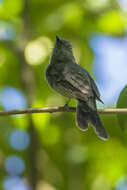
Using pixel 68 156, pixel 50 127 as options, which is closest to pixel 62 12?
pixel 50 127

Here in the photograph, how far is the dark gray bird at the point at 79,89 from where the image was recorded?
340 cm

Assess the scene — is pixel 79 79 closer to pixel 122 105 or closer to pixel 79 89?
pixel 79 89

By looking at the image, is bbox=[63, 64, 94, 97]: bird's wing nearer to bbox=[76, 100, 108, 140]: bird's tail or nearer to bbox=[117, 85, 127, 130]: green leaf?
bbox=[76, 100, 108, 140]: bird's tail

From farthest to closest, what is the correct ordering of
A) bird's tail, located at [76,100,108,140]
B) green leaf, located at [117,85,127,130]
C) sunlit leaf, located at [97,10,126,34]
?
sunlit leaf, located at [97,10,126,34] → bird's tail, located at [76,100,108,140] → green leaf, located at [117,85,127,130]

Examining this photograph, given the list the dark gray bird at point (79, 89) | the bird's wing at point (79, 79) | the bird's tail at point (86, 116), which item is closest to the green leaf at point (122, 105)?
the dark gray bird at point (79, 89)

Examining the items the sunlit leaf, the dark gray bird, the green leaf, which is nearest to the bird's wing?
the dark gray bird

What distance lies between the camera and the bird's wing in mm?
3457

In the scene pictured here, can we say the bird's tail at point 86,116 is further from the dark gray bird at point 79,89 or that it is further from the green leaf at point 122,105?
the green leaf at point 122,105

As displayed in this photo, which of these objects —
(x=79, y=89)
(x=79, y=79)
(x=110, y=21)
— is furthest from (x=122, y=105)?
(x=110, y=21)

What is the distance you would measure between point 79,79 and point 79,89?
0.19 m

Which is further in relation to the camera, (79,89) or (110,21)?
(110,21)

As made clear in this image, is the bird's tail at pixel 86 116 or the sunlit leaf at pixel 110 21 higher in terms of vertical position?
the sunlit leaf at pixel 110 21

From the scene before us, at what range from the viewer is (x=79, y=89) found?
344 centimetres

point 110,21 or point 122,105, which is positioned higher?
point 110,21
